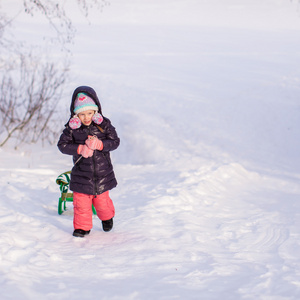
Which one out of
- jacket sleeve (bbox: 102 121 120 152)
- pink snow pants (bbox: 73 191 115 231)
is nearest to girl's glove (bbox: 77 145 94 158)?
jacket sleeve (bbox: 102 121 120 152)

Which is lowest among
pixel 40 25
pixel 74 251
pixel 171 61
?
pixel 74 251

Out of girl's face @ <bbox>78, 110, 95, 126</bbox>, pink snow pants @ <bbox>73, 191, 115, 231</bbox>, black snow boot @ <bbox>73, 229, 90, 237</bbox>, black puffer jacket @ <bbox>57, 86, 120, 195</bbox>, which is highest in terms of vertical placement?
girl's face @ <bbox>78, 110, 95, 126</bbox>

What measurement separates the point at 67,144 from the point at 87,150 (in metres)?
0.21

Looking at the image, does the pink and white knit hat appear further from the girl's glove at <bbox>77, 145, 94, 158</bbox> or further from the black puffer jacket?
the girl's glove at <bbox>77, 145, 94, 158</bbox>

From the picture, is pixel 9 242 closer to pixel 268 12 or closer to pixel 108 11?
pixel 108 11

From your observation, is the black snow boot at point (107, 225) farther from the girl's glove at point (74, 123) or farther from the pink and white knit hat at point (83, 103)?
the pink and white knit hat at point (83, 103)

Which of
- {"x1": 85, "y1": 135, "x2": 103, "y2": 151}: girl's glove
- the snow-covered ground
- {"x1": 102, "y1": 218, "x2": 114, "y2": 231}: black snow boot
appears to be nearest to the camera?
the snow-covered ground

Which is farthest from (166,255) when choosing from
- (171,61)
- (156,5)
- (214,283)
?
(156,5)

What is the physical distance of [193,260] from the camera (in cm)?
349

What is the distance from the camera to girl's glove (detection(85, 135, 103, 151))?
375cm

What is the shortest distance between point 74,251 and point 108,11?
28.3m

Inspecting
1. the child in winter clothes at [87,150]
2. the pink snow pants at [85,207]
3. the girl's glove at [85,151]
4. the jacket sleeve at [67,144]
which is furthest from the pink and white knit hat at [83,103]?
the pink snow pants at [85,207]

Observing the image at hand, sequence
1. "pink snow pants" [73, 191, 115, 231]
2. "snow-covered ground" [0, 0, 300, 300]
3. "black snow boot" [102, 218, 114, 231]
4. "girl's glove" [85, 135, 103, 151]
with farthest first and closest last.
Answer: "black snow boot" [102, 218, 114, 231], "pink snow pants" [73, 191, 115, 231], "girl's glove" [85, 135, 103, 151], "snow-covered ground" [0, 0, 300, 300]

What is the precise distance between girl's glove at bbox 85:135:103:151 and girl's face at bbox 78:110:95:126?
159 mm
